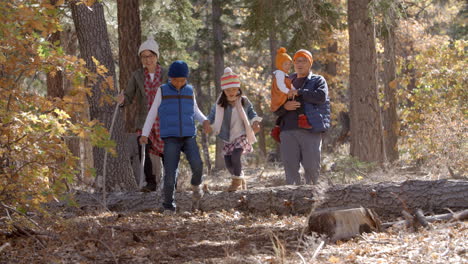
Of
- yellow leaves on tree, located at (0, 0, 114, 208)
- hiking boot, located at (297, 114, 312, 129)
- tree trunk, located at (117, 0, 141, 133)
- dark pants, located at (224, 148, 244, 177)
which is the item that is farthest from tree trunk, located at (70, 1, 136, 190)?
yellow leaves on tree, located at (0, 0, 114, 208)

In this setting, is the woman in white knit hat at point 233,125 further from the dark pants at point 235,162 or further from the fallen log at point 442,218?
the fallen log at point 442,218

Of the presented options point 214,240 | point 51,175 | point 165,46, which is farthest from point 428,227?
point 165,46

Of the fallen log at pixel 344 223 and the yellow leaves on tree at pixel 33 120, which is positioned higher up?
the yellow leaves on tree at pixel 33 120

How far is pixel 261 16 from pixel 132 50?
10.5 feet

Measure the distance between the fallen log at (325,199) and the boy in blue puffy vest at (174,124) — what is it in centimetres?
45

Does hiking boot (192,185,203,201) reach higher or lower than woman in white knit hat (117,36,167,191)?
lower

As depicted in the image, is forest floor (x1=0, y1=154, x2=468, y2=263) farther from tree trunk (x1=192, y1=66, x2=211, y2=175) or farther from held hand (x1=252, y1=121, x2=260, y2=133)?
tree trunk (x1=192, y1=66, x2=211, y2=175)

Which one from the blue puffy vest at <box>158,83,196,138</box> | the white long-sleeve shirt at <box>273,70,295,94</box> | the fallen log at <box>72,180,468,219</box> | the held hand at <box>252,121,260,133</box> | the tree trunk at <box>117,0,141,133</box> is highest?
the tree trunk at <box>117,0,141,133</box>

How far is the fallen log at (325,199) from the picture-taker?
6.10m

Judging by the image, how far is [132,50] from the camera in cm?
1041

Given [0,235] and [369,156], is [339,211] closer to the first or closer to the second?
[0,235]

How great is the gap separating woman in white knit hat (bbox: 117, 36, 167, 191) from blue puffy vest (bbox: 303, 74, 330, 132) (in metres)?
1.97

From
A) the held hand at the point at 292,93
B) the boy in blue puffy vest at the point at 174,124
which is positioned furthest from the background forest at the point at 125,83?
the held hand at the point at 292,93

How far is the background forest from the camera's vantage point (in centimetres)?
521
